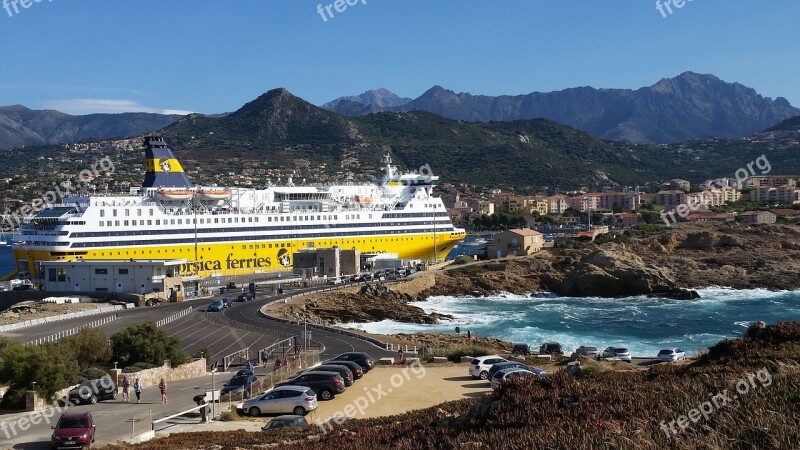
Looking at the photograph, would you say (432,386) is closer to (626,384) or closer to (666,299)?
(626,384)

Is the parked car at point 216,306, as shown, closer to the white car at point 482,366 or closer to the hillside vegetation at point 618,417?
the white car at point 482,366

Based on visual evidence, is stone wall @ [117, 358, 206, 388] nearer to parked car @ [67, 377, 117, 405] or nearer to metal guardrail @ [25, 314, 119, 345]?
parked car @ [67, 377, 117, 405]

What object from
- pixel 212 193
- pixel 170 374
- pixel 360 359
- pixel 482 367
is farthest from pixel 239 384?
pixel 212 193

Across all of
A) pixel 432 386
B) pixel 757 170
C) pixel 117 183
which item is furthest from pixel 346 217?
pixel 757 170

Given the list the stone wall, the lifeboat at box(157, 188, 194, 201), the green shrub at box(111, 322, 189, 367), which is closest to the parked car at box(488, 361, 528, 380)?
the stone wall

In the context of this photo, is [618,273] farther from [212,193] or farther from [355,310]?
[212,193]

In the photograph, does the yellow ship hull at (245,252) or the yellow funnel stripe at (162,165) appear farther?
the yellow funnel stripe at (162,165)

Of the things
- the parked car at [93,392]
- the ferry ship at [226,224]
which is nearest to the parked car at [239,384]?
the parked car at [93,392]
